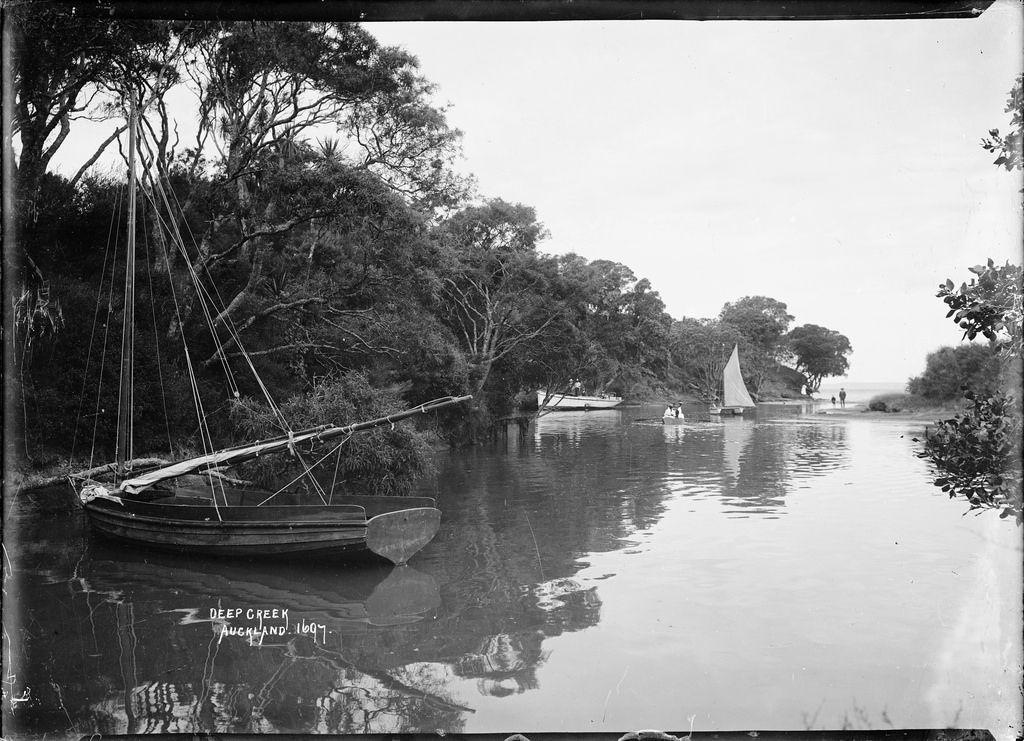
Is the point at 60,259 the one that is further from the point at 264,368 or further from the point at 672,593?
the point at 672,593

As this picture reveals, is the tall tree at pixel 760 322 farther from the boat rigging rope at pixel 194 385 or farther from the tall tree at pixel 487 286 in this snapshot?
the boat rigging rope at pixel 194 385

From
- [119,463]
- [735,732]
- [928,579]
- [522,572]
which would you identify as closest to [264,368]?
[119,463]

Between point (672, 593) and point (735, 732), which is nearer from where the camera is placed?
point (735, 732)

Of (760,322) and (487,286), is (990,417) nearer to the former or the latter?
(760,322)

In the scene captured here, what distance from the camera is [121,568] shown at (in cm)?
451

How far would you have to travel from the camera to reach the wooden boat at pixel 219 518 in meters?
4.36

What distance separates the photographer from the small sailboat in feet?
21.8

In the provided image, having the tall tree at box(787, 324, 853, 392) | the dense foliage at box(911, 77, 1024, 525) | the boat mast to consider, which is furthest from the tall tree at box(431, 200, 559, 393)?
the dense foliage at box(911, 77, 1024, 525)

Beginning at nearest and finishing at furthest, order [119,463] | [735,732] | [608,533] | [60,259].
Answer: [735,732]
[60,259]
[119,463]
[608,533]

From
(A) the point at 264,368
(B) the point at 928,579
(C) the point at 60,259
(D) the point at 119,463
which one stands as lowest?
(B) the point at 928,579

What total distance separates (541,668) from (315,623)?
4.48 ft

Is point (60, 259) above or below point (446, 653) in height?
above

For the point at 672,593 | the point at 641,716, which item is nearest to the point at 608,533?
the point at 672,593

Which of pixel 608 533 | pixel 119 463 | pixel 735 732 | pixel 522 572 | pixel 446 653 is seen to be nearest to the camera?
pixel 735 732
